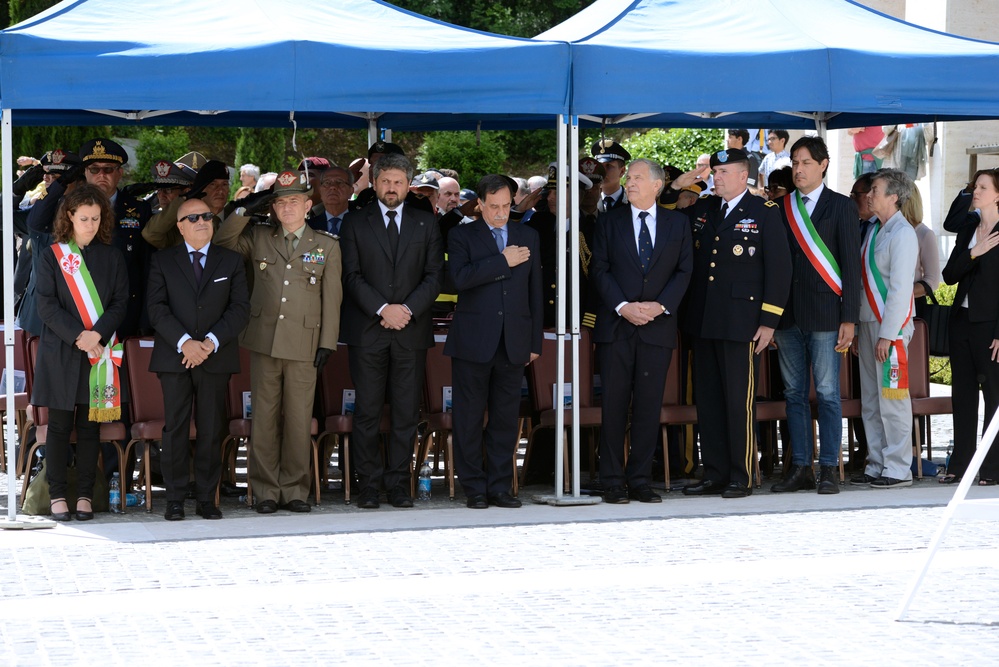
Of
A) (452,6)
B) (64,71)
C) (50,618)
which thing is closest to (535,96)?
(64,71)

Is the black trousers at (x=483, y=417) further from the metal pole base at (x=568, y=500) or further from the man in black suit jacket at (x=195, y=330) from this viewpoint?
the man in black suit jacket at (x=195, y=330)

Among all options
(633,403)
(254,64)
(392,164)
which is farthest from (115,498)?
(633,403)

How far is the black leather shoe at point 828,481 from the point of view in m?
8.70

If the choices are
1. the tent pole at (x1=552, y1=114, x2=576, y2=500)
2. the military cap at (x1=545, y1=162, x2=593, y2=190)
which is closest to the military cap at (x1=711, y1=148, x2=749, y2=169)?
the military cap at (x1=545, y1=162, x2=593, y2=190)

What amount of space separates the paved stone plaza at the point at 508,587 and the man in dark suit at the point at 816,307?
0.51m

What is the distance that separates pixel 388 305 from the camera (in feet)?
26.5

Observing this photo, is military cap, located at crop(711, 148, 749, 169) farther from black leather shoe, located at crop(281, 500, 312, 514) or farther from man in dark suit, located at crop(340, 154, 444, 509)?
black leather shoe, located at crop(281, 500, 312, 514)

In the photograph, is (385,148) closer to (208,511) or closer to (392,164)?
(392,164)

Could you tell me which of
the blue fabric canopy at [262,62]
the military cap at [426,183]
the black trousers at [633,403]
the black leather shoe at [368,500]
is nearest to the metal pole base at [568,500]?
the black trousers at [633,403]

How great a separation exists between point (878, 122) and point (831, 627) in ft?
18.7

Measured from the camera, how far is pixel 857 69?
826 cm

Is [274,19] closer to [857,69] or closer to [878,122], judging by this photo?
[857,69]

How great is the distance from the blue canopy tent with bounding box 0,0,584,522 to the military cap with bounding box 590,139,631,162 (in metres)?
1.53

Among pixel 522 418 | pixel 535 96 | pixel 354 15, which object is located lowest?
pixel 522 418
